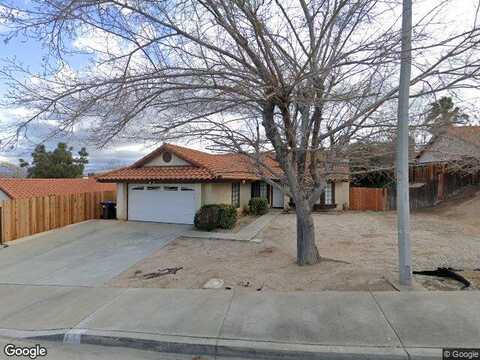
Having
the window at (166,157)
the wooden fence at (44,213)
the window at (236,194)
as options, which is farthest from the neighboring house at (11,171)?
the window at (236,194)

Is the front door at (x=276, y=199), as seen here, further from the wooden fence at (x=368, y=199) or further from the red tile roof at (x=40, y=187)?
the red tile roof at (x=40, y=187)

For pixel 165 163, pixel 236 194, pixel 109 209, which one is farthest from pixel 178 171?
pixel 109 209

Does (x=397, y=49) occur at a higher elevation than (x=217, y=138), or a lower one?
higher

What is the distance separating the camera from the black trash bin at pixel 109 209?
16938 millimetres

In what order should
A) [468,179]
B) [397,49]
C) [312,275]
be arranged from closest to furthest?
[397,49] → [312,275] → [468,179]

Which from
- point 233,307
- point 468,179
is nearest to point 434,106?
point 233,307

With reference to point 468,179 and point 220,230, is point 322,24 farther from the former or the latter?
point 468,179

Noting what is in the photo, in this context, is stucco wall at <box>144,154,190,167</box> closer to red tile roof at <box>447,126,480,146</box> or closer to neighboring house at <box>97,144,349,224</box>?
neighboring house at <box>97,144,349,224</box>

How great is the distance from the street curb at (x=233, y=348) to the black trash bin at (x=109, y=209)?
13.5 m

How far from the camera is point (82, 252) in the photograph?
10102mm

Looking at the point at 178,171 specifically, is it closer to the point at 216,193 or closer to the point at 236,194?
the point at 216,193

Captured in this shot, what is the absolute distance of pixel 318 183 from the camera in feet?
25.6

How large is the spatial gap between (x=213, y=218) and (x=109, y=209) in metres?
6.98

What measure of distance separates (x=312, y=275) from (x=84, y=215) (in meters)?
13.7
